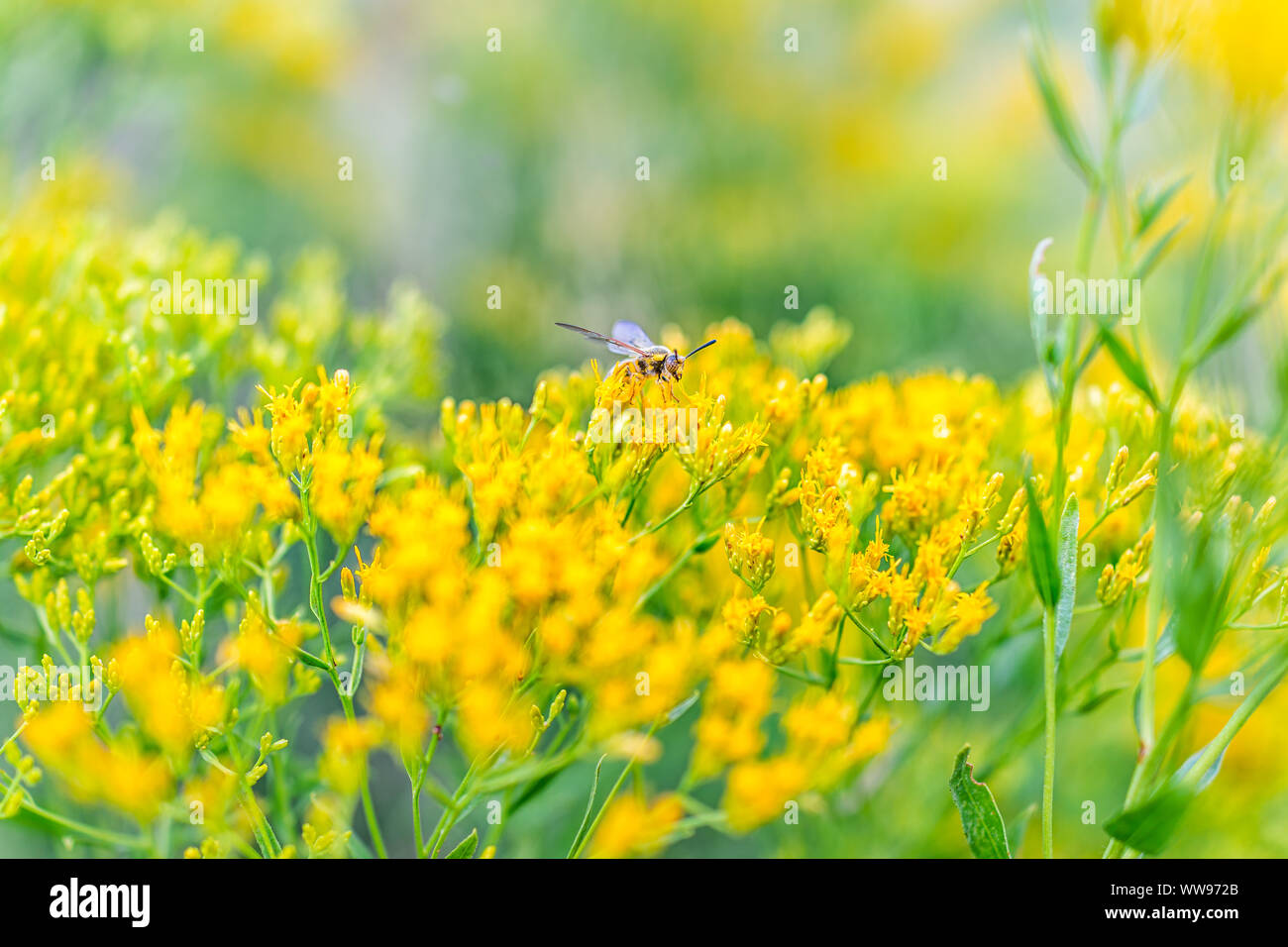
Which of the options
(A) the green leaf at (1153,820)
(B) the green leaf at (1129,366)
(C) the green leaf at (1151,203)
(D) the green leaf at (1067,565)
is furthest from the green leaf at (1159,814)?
(C) the green leaf at (1151,203)

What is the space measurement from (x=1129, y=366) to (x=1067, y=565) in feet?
0.48

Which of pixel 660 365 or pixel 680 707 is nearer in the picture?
pixel 680 707

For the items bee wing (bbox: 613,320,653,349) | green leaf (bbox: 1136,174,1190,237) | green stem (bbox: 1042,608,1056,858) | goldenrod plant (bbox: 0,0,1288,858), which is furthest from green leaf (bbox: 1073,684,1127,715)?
bee wing (bbox: 613,320,653,349)

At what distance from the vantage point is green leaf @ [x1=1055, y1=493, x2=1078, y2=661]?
26.8 inches

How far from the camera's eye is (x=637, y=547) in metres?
0.71

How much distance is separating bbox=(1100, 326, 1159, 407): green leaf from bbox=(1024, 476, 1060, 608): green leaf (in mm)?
100

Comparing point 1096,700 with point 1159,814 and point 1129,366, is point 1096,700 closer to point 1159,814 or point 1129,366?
point 1159,814

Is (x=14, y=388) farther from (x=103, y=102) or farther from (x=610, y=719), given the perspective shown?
(x=103, y=102)

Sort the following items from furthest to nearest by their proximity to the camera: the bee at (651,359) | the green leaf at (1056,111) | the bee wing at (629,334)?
1. the bee wing at (629,334)
2. the bee at (651,359)
3. the green leaf at (1056,111)

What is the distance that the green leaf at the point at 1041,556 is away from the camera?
2.07 ft

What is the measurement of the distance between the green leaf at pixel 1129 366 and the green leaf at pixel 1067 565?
3.4 inches

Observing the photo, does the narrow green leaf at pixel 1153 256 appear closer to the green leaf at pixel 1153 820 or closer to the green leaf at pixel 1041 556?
the green leaf at pixel 1041 556

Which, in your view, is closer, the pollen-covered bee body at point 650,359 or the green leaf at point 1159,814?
the green leaf at point 1159,814

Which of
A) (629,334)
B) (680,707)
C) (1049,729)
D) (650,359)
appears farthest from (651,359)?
(1049,729)
